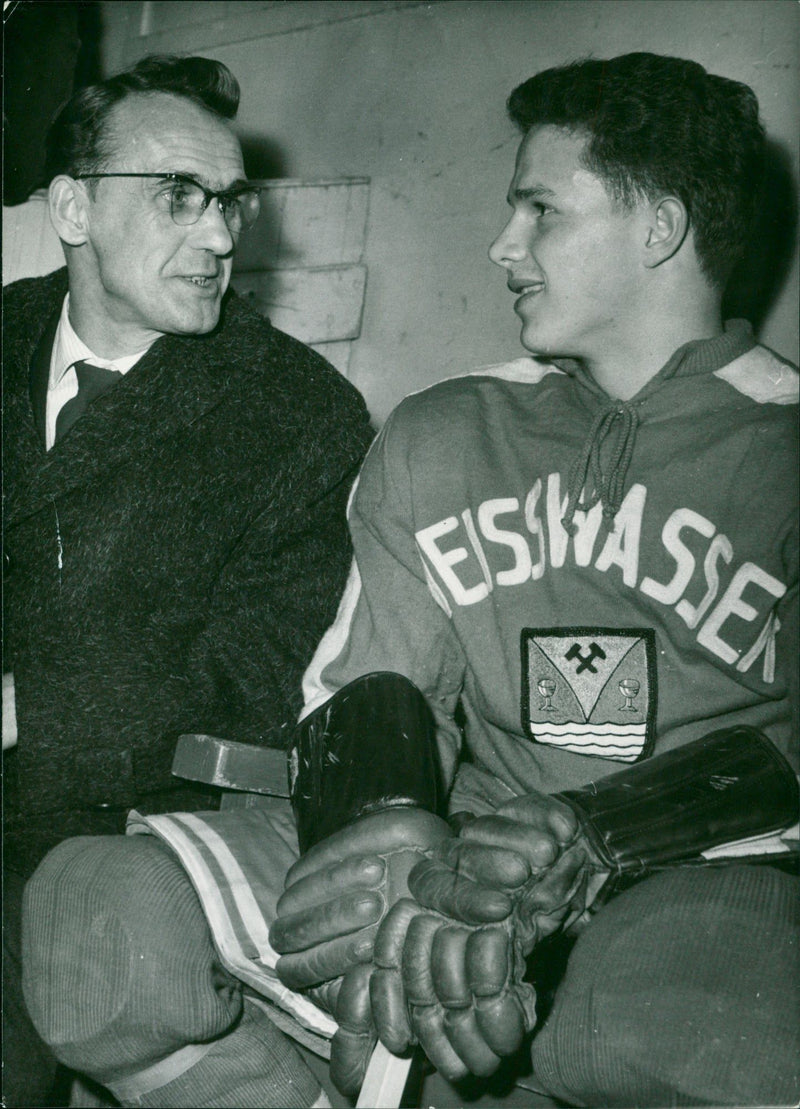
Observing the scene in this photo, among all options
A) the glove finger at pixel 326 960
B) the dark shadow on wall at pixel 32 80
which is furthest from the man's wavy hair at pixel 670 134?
the dark shadow on wall at pixel 32 80

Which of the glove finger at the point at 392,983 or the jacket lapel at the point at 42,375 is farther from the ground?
the jacket lapel at the point at 42,375

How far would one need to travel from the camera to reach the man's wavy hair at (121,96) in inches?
58.6

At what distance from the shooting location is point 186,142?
1457 millimetres

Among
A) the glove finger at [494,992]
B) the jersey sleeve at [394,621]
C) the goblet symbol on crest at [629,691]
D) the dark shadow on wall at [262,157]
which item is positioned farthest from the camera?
the dark shadow on wall at [262,157]

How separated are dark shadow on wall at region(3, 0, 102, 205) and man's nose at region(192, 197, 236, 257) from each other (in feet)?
1.77

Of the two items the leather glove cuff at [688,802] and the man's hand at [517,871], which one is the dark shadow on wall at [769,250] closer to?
the leather glove cuff at [688,802]

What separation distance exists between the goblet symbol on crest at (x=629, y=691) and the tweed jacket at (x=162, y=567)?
43cm

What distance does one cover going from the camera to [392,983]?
792 millimetres

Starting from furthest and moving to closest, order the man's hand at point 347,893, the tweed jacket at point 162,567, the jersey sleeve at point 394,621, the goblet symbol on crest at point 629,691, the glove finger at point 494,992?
the tweed jacket at point 162,567 < the jersey sleeve at point 394,621 < the goblet symbol on crest at point 629,691 < the man's hand at point 347,893 < the glove finger at point 494,992

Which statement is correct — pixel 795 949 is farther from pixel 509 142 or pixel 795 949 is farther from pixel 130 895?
pixel 509 142

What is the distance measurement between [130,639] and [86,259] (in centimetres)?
60

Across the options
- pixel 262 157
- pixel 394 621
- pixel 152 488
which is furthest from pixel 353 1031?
pixel 262 157

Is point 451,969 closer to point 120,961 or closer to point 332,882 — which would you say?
point 332,882

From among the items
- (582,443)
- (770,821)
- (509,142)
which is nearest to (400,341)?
(509,142)
